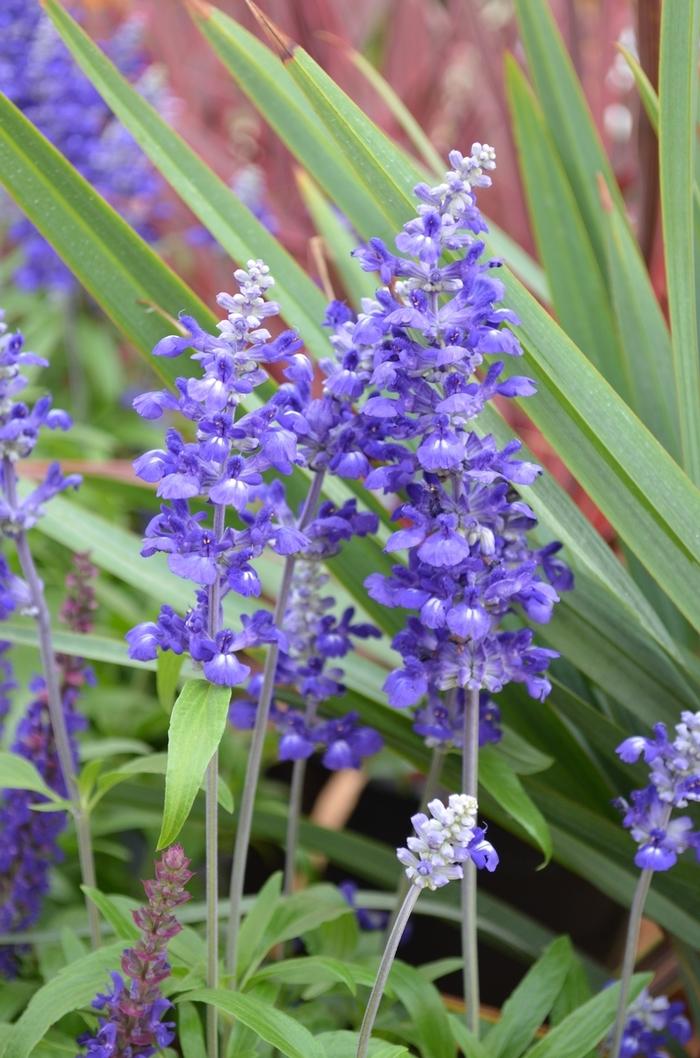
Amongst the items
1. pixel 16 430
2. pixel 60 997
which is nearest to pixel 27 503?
pixel 16 430

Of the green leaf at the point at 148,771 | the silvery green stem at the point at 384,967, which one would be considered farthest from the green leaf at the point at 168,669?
the silvery green stem at the point at 384,967

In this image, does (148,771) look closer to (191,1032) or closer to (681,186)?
(191,1032)

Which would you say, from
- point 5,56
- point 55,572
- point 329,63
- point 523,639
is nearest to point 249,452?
point 523,639

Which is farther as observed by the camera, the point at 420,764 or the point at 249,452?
the point at 420,764

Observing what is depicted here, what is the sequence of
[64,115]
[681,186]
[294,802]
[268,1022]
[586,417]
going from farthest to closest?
1. [64,115]
2. [294,802]
3. [681,186]
4. [586,417]
5. [268,1022]

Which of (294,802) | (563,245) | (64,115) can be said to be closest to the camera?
(294,802)

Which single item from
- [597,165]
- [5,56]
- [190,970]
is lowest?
[190,970]

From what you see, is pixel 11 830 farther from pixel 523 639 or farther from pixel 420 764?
pixel 523 639

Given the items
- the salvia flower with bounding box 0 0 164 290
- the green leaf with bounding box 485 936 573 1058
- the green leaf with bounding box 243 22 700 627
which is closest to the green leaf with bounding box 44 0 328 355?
the green leaf with bounding box 243 22 700 627
